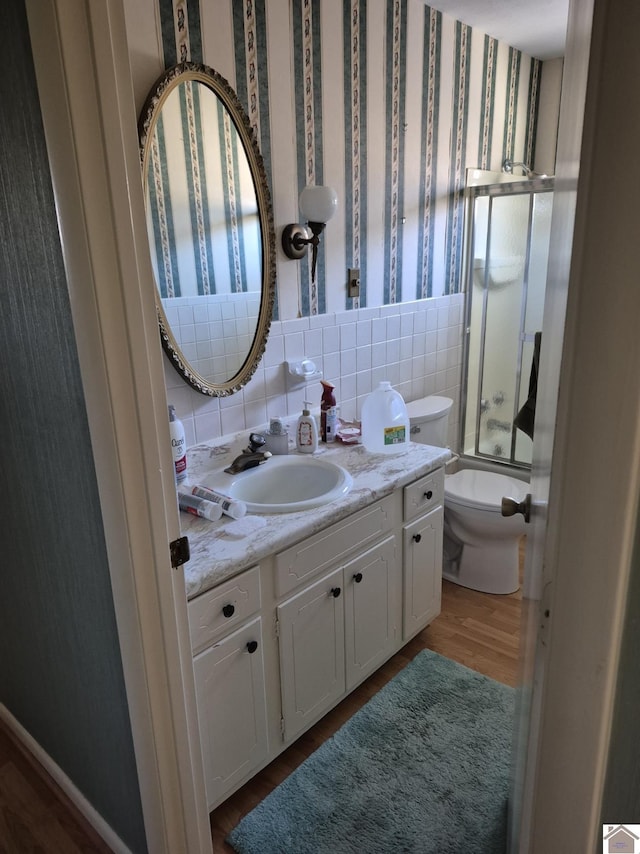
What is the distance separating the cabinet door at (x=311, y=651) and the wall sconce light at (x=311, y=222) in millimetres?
1160

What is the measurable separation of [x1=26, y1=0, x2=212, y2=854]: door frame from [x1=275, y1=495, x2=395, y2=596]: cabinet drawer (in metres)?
0.40

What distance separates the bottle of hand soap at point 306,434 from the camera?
2.00m

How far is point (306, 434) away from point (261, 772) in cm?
105

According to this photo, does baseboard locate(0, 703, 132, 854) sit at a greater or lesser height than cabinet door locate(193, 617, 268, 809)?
lesser

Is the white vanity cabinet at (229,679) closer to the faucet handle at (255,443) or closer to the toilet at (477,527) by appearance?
the faucet handle at (255,443)

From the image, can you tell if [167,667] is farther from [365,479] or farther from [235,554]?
[365,479]

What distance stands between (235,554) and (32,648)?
666 mm

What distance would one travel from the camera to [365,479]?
5.90 feet

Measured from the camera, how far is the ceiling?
246 cm

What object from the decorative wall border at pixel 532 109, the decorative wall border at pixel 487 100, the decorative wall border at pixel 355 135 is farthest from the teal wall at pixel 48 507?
the decorative wall border at pixel 532 109

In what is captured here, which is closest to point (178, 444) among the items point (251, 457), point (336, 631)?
point (251, 457)

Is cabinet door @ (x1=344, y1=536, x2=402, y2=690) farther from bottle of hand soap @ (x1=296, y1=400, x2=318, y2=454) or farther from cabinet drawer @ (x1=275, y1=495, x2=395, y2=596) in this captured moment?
bottle of hand soap @ (x1=296, y1=400, x2=318, y2=454)

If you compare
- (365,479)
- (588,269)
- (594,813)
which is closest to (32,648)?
(365,479)

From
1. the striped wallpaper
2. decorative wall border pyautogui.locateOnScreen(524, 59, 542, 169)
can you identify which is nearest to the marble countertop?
the striped wallpaper
